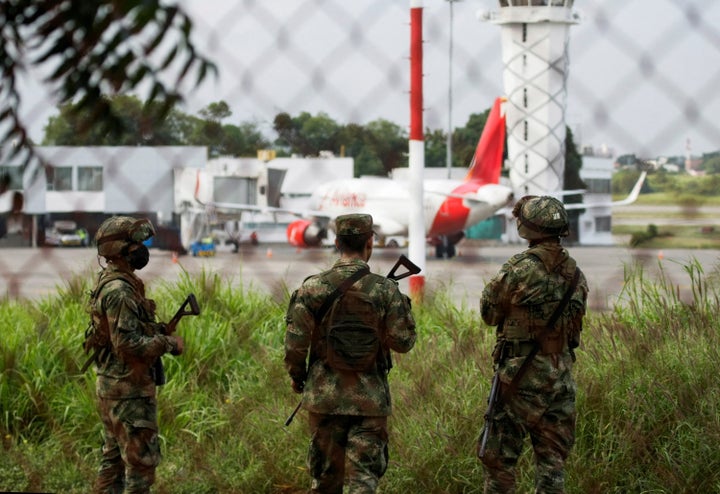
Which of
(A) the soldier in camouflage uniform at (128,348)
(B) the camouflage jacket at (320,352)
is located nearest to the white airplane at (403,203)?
(B) the camouflage jacket at (320,352)

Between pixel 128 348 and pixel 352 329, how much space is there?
3.30 feet

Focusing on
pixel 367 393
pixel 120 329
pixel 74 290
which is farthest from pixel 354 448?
pixel 74 290

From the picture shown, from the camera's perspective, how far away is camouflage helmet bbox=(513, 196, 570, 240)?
442cm

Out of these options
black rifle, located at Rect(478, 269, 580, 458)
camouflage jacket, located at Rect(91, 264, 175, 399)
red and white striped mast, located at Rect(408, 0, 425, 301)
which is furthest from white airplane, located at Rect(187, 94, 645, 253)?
camouflage jacket, located at Rect(91, 264, 175, 399)

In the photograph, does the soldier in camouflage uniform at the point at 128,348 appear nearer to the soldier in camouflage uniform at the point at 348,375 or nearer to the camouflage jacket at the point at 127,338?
the camouflage jacket at the point at 127,338

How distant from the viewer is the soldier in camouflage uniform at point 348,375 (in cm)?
435

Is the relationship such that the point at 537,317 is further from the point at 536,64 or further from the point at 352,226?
the point at 536,64

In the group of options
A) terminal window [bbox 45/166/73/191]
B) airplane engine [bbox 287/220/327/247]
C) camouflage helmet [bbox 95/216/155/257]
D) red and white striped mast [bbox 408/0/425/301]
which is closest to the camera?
terminal window [bbox 45/166/73/191]

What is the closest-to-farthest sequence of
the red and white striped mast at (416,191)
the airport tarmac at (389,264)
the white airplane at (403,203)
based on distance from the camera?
the white airplane at (403,203) → the airport tarmac at (389,264) → the red and white striped mast at (416,191)

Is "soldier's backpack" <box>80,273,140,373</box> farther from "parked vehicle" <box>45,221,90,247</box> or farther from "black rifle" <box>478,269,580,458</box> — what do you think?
"parked vehicle" <box>45,221,90,247</box>

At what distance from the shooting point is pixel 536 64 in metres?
2.70

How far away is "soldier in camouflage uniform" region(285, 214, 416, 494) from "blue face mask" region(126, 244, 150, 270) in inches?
31.4

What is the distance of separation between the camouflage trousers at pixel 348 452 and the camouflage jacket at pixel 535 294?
2.23ft

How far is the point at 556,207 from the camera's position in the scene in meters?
4.44
